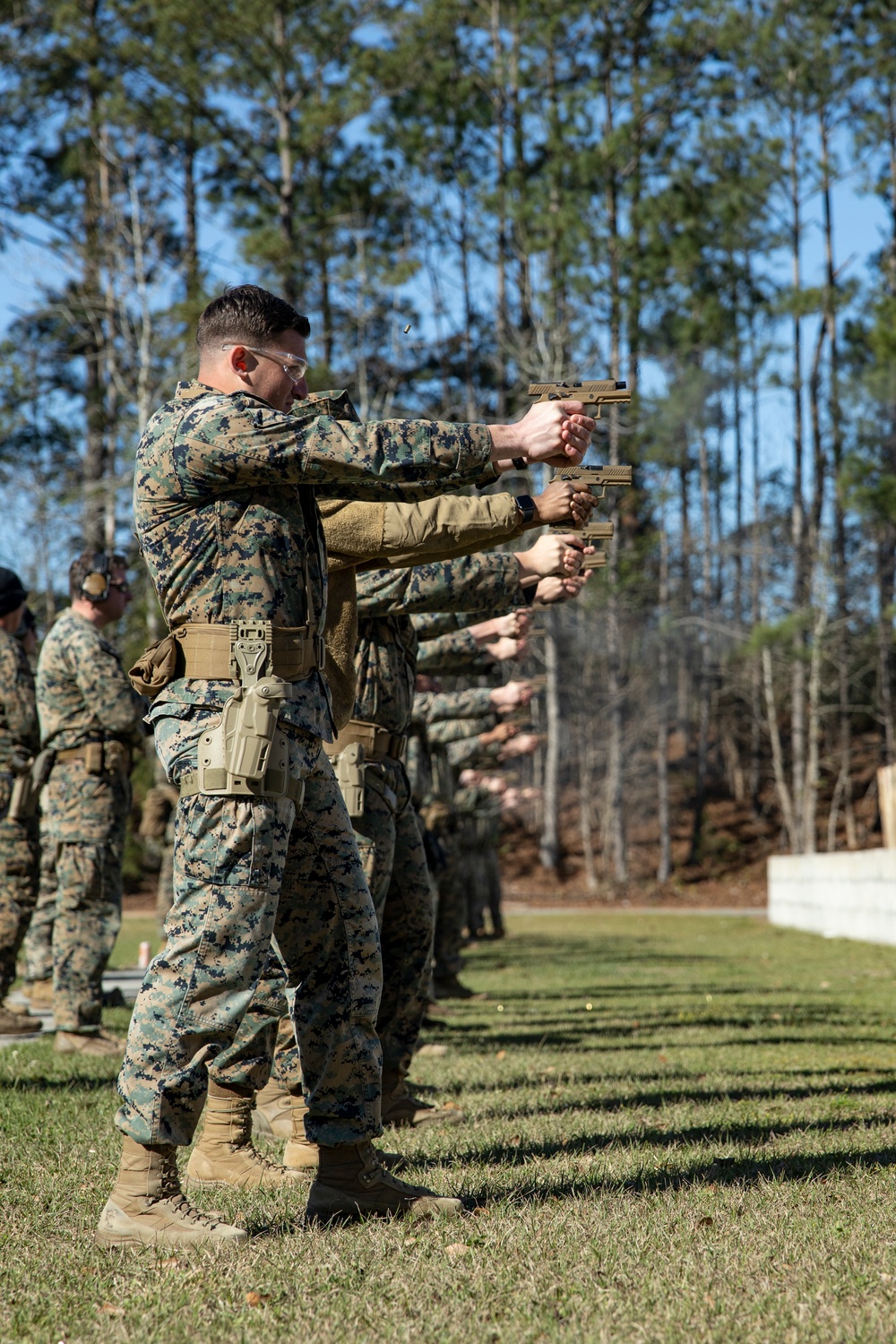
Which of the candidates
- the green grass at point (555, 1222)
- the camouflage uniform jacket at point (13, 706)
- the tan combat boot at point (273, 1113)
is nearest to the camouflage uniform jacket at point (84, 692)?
the camouflage uniform jacket at point (13, 706)

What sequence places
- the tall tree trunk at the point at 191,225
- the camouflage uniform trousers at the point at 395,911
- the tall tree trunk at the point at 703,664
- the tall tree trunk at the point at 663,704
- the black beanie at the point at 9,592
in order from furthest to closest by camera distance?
the tall tree trunk at the point at 703,664 → the tall tree trunk at the point at 663,704 → the tall tree trunk at the point at 191,225 → the black beanie at the point at 9,592 → the camouflage uniform trousers at the point at 395,911

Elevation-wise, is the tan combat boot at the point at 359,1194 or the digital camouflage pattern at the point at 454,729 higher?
the digital camouflage pattern at the point at 454,729

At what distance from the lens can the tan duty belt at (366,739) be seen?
16.4ft

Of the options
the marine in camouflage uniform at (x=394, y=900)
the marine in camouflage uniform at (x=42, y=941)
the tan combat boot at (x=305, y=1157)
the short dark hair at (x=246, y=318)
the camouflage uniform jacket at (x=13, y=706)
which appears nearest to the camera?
the short dark hair at (x=246, y=318)

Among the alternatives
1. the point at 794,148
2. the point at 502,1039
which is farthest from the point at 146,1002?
the point at 794,148

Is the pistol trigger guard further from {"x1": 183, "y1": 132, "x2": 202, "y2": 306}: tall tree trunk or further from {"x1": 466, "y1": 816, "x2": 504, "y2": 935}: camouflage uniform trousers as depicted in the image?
{"x1": 183, "y1": 132, "x2": 202, "y2": 306}: tall tree trunk

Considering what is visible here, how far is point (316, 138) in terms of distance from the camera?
25.1 m

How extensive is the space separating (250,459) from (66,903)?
14.1ft

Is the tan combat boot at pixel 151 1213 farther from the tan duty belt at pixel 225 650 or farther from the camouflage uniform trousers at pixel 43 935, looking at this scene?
the camouflage uniform trousers at pixel 43 935

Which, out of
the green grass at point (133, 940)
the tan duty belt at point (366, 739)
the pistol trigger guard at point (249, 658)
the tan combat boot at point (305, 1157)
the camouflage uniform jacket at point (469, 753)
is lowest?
the green grass at point (133, 940)

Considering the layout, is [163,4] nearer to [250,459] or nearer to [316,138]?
[316,138]

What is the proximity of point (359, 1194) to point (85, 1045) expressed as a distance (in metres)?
3.61

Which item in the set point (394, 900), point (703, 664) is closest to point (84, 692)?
point (394, 900)

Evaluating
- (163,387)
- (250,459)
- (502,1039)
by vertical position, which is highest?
(163,387)
